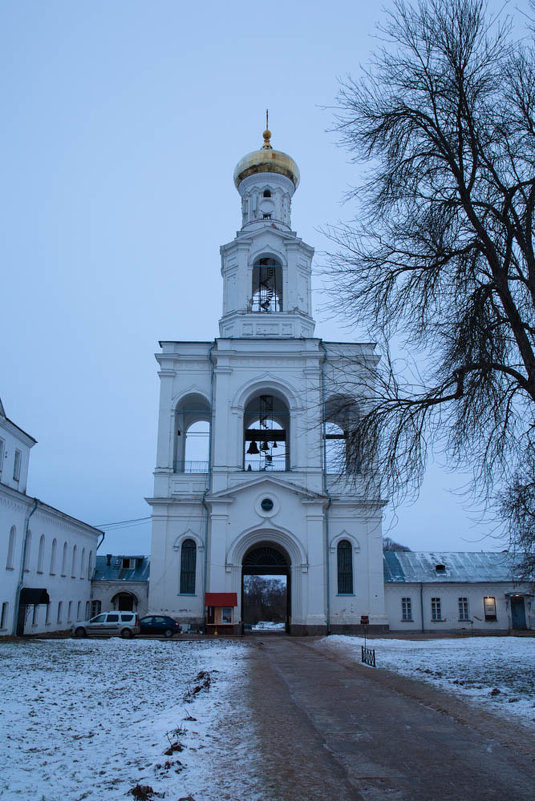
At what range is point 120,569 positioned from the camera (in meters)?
42.2

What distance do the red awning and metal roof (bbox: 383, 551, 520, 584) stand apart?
35.8 feet

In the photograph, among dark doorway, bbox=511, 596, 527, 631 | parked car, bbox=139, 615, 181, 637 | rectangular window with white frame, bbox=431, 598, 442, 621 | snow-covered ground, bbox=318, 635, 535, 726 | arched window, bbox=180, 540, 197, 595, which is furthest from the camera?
dark doorway, bbox=511, 596, 527, 631

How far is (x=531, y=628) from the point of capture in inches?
1528

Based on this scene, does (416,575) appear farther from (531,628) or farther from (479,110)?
(479,110)

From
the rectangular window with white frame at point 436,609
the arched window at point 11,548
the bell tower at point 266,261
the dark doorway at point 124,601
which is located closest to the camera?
the arched window at point 11,548

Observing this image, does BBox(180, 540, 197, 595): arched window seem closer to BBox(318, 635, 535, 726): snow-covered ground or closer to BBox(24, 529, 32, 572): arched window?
BBox(24, 529, 32, 572): arched window

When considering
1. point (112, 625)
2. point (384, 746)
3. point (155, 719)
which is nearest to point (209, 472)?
point (112, 625)

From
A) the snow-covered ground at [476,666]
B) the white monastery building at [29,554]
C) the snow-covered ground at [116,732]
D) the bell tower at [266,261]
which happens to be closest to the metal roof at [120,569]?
the white monastery building at [29,554]

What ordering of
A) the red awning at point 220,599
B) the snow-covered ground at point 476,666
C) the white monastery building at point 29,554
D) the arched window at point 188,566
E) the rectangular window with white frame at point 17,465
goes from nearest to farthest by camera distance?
the snow-covered ground at point 476,666 → the white monastery building at point 29,554 → the rectangular window with white frame at point 17,465 → the red awning at point 220,599 → the arched window at point 188,566

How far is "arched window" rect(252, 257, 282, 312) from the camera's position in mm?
37500

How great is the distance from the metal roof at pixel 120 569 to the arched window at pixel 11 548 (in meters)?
13.8

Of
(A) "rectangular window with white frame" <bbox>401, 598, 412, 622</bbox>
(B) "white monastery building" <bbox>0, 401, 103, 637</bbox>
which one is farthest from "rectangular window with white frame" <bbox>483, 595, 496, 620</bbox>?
(B) "white monastery building" <bbox>0, 401, 103, 637</bbox>

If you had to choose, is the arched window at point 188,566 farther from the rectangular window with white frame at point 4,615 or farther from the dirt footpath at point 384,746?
the dirt footpath at point 384,746

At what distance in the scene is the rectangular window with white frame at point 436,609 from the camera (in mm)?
38188
